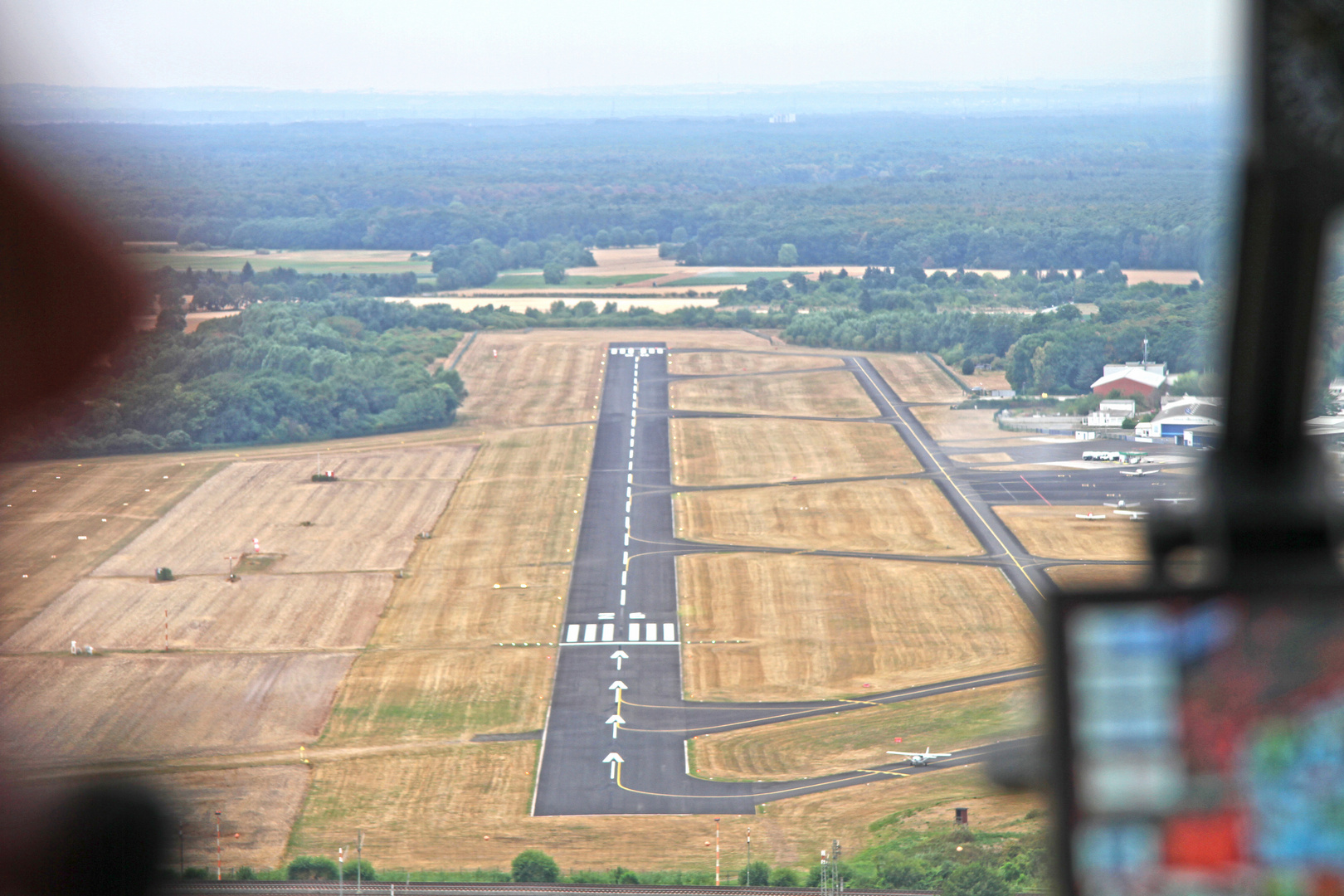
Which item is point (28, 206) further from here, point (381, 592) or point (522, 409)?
point (522, 409)

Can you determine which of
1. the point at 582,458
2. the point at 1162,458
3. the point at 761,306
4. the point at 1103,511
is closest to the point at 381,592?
the point at 582,458

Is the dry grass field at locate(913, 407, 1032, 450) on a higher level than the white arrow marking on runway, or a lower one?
lower

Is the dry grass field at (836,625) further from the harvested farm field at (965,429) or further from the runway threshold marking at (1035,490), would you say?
the harvested farm field at (965,429)

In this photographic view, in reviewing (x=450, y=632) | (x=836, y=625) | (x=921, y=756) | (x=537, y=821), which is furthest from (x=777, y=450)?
(x=537, y=821)

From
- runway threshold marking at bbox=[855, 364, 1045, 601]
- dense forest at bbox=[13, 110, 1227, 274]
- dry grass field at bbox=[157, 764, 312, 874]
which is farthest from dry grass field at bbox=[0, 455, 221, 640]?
runway threshold marking at bbox=[855, 364, 1045, 601]

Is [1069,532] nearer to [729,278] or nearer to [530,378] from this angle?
[530,378]

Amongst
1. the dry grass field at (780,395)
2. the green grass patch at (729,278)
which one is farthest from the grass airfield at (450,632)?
the green grass patch at (729,278)

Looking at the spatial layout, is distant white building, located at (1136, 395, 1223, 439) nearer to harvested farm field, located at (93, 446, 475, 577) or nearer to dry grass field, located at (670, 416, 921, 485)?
dry grass field, located at (670, 416, 921, 485)
